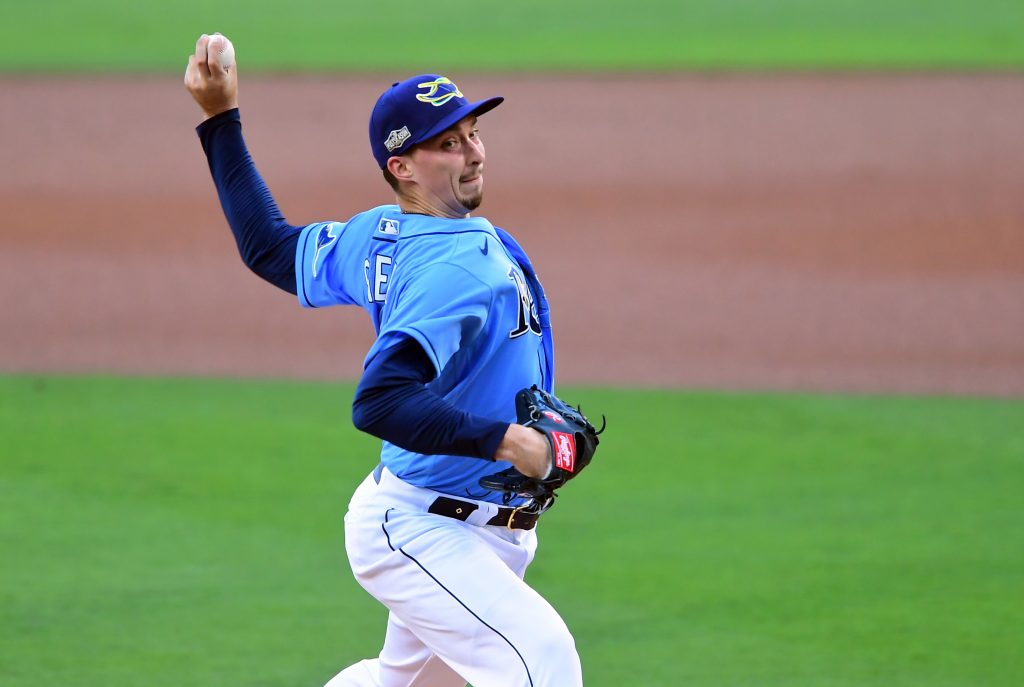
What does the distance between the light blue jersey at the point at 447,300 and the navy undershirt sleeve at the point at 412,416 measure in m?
0.06

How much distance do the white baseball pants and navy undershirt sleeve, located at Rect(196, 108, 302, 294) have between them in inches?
23.7

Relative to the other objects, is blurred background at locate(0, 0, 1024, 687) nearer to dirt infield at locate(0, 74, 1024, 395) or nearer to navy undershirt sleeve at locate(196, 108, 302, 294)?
dirt infield at locate(0, 74, 1024, 395)

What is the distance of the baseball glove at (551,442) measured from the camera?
2918 mm

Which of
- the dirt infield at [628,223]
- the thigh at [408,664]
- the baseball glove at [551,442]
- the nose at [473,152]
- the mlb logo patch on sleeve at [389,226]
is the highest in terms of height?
the nose at [473,152]

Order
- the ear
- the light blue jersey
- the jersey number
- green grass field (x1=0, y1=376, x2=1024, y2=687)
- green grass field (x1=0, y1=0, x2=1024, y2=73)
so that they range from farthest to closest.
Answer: green grass field (x1=0, y1=0, x2=1024, y2=73)
green grass field (x1=0, y1=376, x2=1024, y2=687)
the ear
the jersey number
the light blue jersey

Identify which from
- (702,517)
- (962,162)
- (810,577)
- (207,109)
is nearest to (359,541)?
(207,109)

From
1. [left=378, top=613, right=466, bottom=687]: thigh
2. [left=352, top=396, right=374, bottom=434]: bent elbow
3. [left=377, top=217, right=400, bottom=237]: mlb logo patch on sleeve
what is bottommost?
[left=378, top=613, right=466, bottom=687]: thigh

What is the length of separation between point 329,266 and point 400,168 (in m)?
0.30

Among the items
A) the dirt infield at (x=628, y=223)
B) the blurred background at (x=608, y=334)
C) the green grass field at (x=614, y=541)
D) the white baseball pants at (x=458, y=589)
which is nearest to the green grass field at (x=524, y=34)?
the blurred background at (x=608, y=334)

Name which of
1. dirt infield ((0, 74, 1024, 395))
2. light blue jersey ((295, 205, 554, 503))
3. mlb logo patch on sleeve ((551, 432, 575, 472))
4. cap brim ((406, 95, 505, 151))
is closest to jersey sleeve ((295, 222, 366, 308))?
light blue jersey ((295, 205, 554, 503))

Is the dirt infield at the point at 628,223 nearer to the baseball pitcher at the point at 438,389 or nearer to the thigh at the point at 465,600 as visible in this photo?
the baseball pitcher at the point at 438,389

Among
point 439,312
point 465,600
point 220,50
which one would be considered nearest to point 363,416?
point 439,312

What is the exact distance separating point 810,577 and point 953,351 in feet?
14.5

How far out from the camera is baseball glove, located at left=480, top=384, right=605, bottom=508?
9.57 feet
